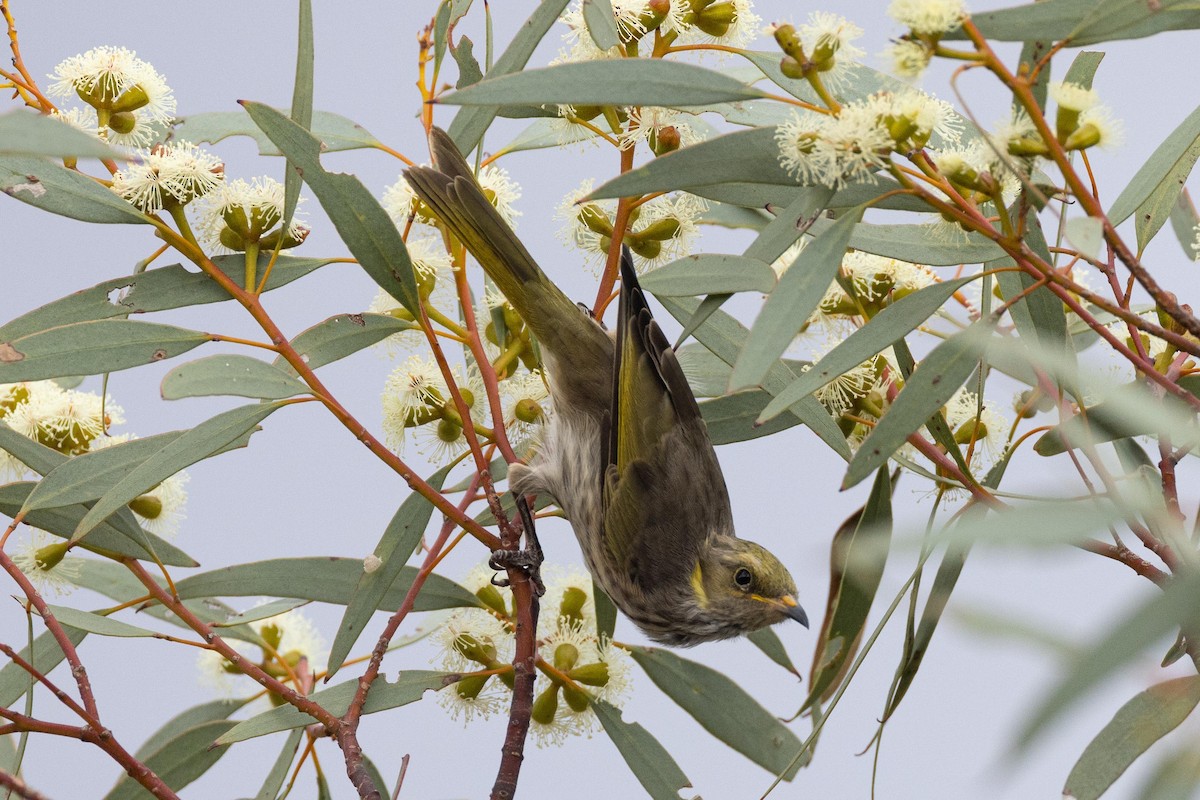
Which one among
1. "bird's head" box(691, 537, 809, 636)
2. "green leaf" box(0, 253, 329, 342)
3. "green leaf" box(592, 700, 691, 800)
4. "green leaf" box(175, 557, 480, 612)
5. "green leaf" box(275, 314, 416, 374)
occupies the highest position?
"green leaf" box(0, 253, 329, 342)

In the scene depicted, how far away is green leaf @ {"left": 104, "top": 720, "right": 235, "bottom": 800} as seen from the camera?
82.4 inches

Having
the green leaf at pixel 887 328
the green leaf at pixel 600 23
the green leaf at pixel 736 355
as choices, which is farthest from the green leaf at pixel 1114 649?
the green leaf at pixel 600 23

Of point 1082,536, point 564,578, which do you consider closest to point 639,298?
point 564,578

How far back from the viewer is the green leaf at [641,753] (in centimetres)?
209

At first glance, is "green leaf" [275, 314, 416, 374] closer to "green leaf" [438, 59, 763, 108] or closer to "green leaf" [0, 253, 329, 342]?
"green leaf" [0, 253, 329, 342]

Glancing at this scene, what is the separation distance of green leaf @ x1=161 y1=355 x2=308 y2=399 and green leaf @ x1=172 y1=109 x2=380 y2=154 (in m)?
0.50

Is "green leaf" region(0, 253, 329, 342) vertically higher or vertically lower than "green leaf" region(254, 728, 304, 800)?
higher

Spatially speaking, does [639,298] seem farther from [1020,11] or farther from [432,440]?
[1020,11]

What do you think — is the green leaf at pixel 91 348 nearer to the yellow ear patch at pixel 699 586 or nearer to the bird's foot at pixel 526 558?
the bird's foot at pixel 526 558

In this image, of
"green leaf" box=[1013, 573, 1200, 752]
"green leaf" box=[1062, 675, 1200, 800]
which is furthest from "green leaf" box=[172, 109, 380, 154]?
"green leaf" box=[1013, 573, 1200, 752]

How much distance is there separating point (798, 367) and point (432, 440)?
66 centimetres

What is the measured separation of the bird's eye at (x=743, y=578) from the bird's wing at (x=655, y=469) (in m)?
0.10

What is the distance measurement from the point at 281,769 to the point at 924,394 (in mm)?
1323

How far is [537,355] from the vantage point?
7.41ft
